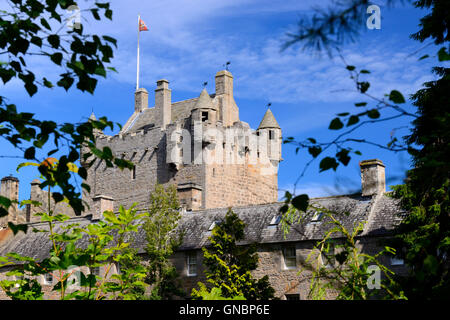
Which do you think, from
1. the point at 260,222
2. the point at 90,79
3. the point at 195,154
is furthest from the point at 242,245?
the point at 90,79

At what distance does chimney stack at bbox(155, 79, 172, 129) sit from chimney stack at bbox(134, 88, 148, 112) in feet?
15.7

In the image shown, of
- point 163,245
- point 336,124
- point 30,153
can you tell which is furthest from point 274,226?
point 336,124

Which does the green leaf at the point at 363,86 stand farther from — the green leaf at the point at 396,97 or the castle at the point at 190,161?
the castle at the point at 190,161

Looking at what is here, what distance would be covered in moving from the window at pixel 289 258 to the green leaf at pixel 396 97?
87.0 feet

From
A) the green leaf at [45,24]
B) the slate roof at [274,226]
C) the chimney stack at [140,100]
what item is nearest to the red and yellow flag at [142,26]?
the chimney stack at [140,100]

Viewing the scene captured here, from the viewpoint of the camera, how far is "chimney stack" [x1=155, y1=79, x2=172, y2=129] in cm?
5056

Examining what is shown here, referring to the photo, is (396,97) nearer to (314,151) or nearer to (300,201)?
(314,151)

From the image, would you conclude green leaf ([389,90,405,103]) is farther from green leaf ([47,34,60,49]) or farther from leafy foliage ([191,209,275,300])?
leafy foliage ([191,209,275,300])

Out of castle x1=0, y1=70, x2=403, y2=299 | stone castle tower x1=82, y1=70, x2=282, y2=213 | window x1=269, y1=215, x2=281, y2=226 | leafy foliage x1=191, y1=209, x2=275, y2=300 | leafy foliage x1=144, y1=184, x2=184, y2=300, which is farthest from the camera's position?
stone castle tower x1=82, y1=70, x2=282, y2=213

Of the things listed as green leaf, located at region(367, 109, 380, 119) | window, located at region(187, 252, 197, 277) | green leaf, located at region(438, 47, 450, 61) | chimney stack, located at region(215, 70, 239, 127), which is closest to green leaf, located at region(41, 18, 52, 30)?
green leaf, located at region(367, 109, 380, 119)

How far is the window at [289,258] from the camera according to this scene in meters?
31.1

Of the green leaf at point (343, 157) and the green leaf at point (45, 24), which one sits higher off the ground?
the green leaf at point (45, 24)

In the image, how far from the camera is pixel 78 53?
721 centimetres
